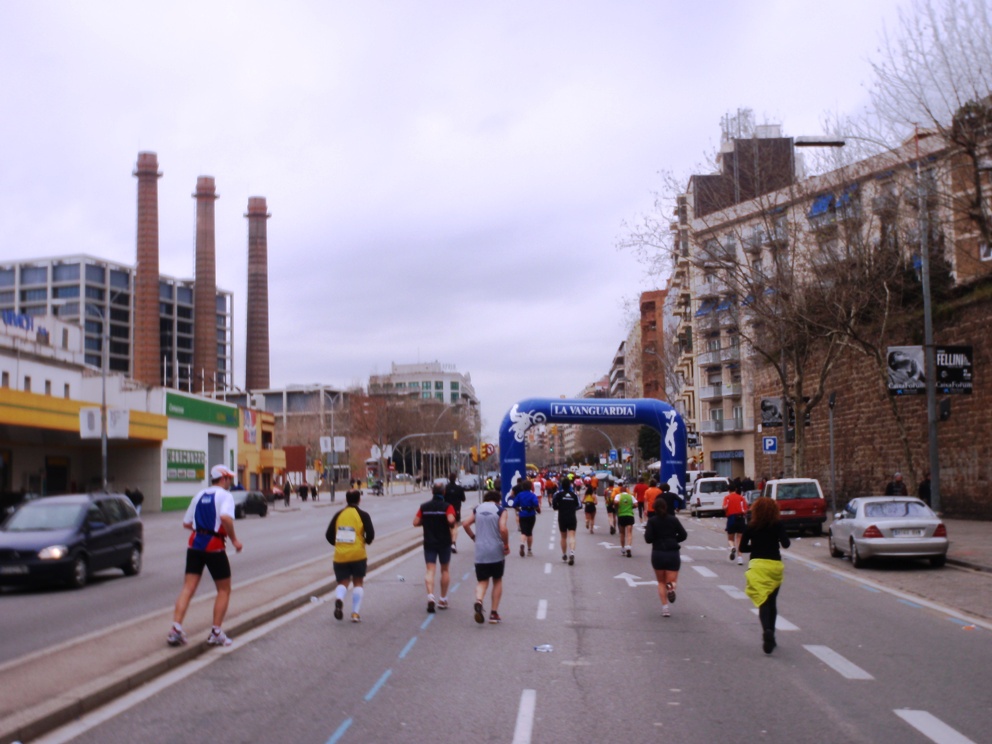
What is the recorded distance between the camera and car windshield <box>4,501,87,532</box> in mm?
17875

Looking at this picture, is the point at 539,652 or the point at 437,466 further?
the point at 437,466

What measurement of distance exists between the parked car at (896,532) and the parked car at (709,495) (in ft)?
81.5

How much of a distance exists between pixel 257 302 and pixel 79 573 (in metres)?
89.7

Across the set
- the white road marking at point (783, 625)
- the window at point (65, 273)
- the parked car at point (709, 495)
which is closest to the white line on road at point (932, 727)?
the white road marking at point (783, 625)

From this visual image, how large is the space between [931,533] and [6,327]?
49.9m

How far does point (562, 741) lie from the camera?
22.1 feet

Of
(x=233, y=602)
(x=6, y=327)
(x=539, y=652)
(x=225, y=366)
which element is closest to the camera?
(x=539, y=652)

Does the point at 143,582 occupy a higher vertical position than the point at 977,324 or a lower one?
lower

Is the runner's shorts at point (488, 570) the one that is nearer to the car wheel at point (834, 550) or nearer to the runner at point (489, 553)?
the runner at point (489, 553)

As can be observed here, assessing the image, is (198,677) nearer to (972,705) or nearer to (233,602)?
(233,602)

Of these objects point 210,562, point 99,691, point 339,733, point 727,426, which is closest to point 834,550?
point 210,562

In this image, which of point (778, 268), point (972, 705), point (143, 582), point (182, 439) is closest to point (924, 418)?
point (778, 268)

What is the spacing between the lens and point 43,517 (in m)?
18.2

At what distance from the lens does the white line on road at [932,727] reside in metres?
6.83
